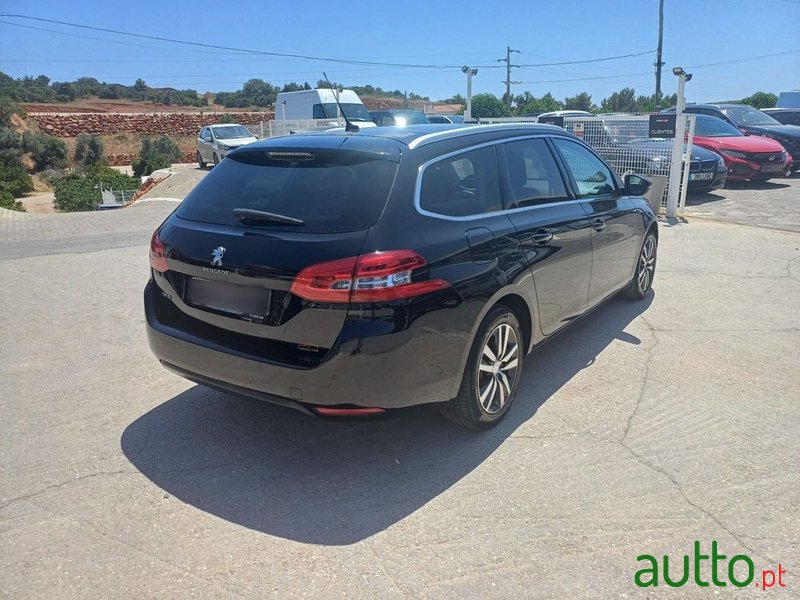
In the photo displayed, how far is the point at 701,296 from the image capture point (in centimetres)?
663

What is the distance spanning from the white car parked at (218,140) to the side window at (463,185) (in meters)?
19.6

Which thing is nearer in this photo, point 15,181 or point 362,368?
point 362,368

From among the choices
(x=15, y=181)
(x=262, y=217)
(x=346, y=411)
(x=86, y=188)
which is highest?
(x=262, y=217)

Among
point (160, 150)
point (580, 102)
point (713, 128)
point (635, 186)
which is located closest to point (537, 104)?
point (580, 102)

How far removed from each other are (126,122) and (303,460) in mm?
56207

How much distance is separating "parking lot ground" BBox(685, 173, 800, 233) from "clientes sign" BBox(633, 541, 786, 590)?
898cm

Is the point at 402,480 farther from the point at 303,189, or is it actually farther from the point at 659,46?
the point at 659,46

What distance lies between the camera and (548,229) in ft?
13.7

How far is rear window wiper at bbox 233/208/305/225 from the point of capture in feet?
10.4

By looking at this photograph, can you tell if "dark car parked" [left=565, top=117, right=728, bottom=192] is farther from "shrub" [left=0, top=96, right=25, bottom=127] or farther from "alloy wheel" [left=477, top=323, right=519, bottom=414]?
"shrub" [left=0, top=96, right=25, bottom=127]

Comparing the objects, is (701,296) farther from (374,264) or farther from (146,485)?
(146,485)

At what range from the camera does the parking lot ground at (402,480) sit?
2.64 metres

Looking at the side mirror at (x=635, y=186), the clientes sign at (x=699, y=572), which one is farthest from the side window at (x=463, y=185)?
the side mirror at (x=635, y=186)

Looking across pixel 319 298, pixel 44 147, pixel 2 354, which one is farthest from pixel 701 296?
pixel 44 147
